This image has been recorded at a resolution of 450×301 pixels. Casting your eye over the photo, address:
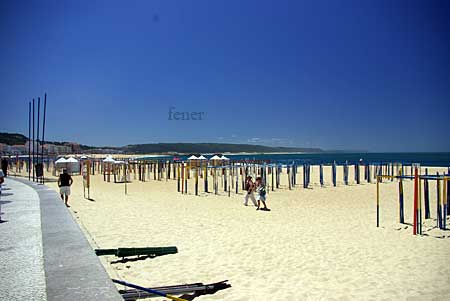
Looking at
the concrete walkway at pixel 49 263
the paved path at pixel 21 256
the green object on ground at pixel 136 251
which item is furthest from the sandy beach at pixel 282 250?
the paved path at pixel 21 256

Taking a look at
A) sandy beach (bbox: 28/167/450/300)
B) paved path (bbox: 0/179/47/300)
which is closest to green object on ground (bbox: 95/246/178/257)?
sandy beach (bbox: 28/167/450/300)

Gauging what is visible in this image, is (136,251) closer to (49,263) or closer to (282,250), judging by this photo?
(49,263)

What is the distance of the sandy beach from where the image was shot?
15.0 ft

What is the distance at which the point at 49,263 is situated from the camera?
3555 mm

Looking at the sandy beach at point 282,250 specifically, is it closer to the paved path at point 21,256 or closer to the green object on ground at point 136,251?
the green object on ground at point 136,251

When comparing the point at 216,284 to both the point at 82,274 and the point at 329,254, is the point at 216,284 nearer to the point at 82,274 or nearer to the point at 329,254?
the point at 82,274

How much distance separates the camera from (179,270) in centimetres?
520

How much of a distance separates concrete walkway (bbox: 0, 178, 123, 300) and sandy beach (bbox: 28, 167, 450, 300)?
2.88ft

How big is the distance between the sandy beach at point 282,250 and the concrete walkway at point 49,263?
0.88 meters

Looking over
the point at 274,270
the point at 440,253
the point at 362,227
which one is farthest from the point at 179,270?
the point at 362,227

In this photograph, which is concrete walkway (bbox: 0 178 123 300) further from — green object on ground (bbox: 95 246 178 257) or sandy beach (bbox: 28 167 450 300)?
sandy beach (bbox: 28 167 450 300)

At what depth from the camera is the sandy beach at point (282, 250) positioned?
4.57 metres

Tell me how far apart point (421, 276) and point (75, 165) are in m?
30.5

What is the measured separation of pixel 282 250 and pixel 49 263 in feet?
13.0
